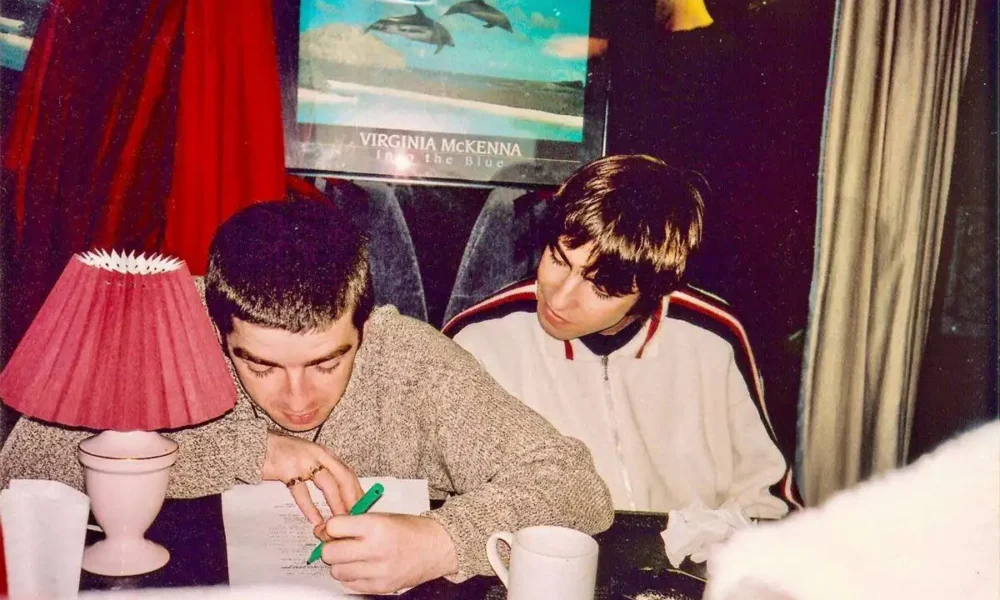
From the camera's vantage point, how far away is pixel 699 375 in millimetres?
1595

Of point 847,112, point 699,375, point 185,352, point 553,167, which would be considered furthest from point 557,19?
point 185,352

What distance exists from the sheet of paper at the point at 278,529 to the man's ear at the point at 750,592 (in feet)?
1.37

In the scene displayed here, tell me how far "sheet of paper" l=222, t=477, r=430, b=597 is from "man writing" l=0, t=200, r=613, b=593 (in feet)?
0.07

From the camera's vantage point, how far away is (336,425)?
1.28 metres

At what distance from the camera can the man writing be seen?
0.92 m

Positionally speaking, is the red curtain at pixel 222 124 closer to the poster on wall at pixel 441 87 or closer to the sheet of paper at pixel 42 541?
the poster on wall at pixel 441 87

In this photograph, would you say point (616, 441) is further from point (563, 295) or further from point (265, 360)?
point (265, 360)

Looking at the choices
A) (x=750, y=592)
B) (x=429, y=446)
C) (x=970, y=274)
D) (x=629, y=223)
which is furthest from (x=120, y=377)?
(x=970, y=274)

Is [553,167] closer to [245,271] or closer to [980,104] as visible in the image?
[245,271]

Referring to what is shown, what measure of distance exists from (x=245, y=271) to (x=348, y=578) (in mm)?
479

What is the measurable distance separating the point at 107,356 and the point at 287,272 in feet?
0.97

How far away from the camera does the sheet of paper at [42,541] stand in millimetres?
733

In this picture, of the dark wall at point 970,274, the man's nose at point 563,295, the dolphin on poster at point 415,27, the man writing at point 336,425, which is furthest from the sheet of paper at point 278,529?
the dark wall at point 970,274

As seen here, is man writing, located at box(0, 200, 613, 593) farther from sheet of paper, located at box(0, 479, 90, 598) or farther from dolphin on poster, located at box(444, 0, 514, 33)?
dolphin on poster, located at box(444, 0, 514, 33)
